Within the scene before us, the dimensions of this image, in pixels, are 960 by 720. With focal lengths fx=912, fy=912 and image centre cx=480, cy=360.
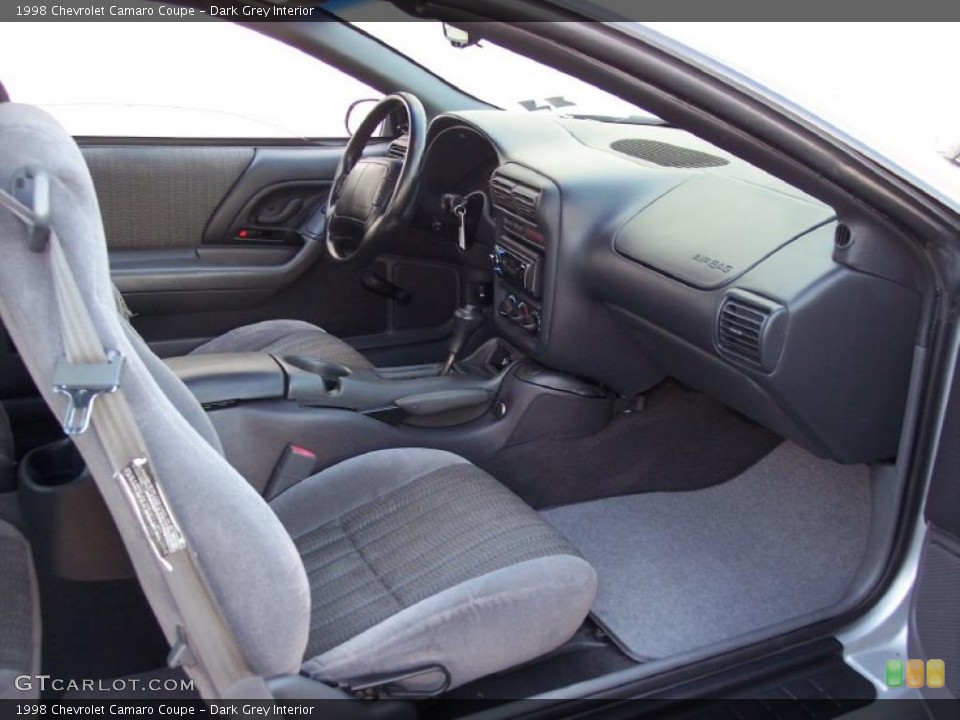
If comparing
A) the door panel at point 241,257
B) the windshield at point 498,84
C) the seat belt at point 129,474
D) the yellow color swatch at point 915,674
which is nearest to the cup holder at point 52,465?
the seat belt at point 129,474

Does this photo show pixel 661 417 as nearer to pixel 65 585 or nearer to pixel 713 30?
pixel 713 30

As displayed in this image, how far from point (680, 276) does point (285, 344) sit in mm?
981

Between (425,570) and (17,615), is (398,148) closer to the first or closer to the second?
(425,570)

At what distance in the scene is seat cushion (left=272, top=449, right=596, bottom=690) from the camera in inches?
49.6

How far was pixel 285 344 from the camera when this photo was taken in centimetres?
219

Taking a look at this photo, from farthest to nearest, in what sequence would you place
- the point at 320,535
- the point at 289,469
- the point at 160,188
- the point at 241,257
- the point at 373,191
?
the point at 241,257, the point at 160,188, the point at 373,191, the point at 289,469, the point at 320,535

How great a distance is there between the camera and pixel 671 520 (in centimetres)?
221

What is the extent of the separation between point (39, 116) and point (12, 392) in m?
1.46

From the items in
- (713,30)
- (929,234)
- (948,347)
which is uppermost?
(713,30)

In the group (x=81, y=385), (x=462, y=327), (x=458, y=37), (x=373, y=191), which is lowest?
(x=462, y=327)

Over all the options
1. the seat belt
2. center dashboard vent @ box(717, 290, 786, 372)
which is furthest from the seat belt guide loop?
center dashboard vent @ box(717, 290, 786, 372)

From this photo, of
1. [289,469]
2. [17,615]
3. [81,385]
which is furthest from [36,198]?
[289,469]

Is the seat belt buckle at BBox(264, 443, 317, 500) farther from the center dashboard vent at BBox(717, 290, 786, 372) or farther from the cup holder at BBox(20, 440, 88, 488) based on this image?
the center dashboard vent at BBox(717, 290, 786, 372)

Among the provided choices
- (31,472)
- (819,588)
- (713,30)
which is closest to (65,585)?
(31,472)
